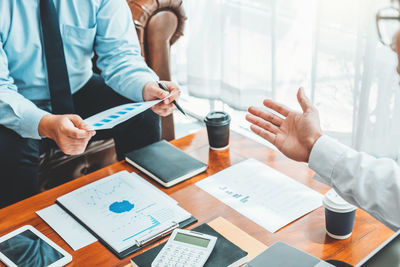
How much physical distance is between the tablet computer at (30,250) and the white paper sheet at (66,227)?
1.5 inches

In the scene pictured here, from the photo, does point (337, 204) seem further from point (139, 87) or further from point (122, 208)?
point (139, 87)

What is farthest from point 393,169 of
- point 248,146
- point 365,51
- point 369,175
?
point 365,51

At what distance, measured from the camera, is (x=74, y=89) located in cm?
171

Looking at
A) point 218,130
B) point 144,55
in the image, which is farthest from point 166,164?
point 144,55

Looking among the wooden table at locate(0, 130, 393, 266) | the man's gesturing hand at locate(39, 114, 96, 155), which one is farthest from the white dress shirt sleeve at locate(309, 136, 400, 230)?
the man's gesturing hand at locate(39, 114, 96, 155)

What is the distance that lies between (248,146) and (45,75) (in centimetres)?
74

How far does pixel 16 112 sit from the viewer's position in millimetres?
1394

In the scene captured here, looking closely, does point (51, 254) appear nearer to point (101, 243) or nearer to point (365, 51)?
point (101, 243)

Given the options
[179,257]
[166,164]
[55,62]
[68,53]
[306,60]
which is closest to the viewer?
[179,257]

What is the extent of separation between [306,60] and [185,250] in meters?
1.29

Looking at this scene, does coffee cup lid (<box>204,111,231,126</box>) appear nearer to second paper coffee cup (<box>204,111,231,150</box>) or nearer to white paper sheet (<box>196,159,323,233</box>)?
second paper coffee cup (<box>204,111,231,150</box>)

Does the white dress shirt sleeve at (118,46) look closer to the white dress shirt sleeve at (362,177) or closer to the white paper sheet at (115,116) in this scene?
the white paper sheet at (115,116)

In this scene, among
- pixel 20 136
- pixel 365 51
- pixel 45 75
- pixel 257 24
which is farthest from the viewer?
pixel 257 24

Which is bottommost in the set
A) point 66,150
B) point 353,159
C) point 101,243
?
point 101,243
